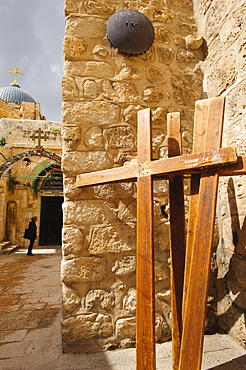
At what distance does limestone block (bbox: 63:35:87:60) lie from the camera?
5.99ft

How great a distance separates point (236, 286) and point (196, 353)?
0.85 m

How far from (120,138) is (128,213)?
0.59 metres

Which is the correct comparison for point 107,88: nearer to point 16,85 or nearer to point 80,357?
point 80,357

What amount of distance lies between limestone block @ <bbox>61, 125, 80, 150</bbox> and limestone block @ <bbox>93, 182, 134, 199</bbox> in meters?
0.37

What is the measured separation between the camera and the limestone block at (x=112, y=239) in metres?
1.69

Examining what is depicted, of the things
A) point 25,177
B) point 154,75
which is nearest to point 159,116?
point 154,75

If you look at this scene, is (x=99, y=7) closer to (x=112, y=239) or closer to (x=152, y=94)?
(x=152, y=94)

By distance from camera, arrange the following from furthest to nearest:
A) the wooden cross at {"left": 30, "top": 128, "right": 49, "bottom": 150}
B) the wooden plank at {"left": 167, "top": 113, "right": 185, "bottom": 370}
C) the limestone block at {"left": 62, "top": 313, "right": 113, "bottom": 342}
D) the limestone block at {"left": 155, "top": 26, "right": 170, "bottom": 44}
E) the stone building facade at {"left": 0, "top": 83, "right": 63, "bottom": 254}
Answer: the stone building facade at {"left": 0, "top": 83, "right": 63, "bottom": 254} < the wooden cross at {"left": 30, "top": 128, "right": 49, "bottom": 150} < the limestone block at {"left": 155, "top": 26, "right": 170, "bottom": 44} < the limestone block at {"left": 62, "top": 313, "right": 113, "bottom": 342} < the wooden plank at {"left": 167, "top": 113, "right": 185, "bottom": 370}

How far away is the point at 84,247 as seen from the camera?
169cm

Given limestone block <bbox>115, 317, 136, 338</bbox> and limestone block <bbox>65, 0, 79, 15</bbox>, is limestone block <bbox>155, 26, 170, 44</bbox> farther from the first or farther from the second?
limestone block <bbox>115, 317, 136, 338</bbox>

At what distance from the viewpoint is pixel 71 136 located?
1764 millimetres

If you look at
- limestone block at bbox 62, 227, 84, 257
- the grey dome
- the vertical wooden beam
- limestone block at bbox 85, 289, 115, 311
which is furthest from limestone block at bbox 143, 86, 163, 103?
the grey dome

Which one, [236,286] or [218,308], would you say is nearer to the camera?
→ [236,286]


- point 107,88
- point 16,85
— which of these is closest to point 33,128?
point 107,88
